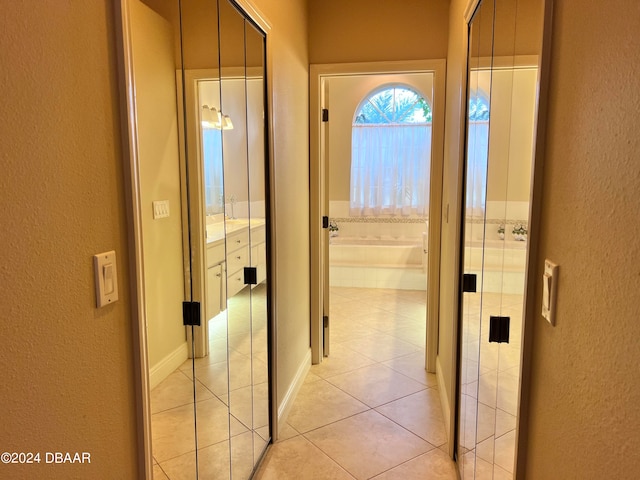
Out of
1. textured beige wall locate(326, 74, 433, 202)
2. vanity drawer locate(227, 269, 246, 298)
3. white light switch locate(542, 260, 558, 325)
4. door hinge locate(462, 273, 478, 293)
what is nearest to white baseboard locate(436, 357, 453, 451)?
door hinge locate(462, 273, 478, 293)

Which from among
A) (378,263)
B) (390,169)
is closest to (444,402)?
(378,263)

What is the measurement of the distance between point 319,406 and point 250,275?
3.76ft

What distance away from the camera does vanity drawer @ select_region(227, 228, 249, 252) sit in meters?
1.83

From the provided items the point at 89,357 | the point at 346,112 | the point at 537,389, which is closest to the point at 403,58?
the point at 537,389

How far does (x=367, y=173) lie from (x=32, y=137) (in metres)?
5.95

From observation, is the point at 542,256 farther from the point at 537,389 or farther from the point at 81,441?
the point at 81,441

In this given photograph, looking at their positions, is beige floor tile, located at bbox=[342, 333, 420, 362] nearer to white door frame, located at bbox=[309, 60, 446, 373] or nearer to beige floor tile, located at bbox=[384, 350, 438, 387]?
beige floor tile, located at bbox=[384, 350, 438, 387]

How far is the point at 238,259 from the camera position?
6.37 ft

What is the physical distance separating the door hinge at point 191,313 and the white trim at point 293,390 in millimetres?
1182

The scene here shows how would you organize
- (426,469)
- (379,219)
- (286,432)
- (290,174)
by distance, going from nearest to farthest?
(426,469), (286,432), (290,174), (379,219)

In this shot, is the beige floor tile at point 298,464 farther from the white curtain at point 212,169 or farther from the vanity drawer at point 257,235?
the white curtain at point 212,169

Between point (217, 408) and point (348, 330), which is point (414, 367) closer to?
point (348, 330)

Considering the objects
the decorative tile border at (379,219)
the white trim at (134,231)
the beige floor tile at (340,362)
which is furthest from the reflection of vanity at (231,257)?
the decorative tile border at (379,219)

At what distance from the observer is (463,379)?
205cm
